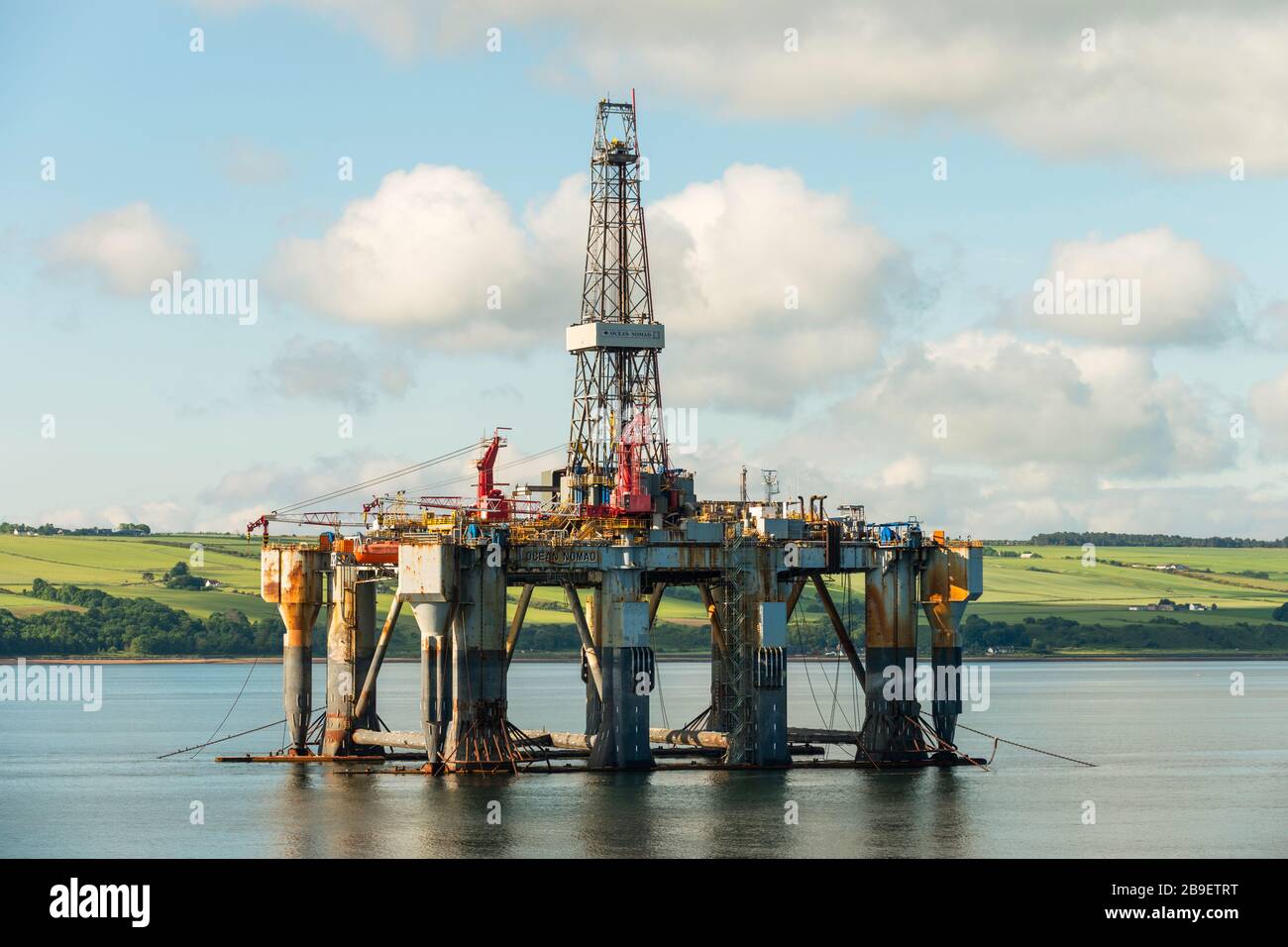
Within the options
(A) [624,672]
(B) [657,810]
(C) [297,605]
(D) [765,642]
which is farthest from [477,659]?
(C) [297,605]

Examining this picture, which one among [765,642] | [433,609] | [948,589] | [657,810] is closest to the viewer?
[657,810]

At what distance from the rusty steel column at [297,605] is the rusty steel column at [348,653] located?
57.4 inches

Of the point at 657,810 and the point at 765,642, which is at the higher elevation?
the point at 765,642

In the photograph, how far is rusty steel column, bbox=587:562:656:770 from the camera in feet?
316

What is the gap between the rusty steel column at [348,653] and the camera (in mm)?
108438

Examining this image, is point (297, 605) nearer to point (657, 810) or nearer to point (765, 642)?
point (765, 642)

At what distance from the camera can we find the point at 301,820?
290 ft

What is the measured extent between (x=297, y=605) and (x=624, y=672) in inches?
861

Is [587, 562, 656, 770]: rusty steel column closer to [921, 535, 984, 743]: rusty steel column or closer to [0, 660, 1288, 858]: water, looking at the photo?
[0, 660, 1288, 858]: water

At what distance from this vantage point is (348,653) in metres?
109

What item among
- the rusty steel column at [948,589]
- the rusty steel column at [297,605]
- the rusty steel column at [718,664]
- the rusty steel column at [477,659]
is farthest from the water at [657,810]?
the rusty steel column at [948,589]
